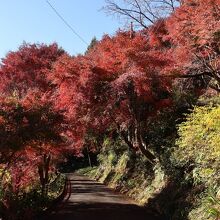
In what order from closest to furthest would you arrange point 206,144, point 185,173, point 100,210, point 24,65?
point 206,144
point 185,173
point 100,210
point 24,65

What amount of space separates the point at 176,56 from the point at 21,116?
6.96 m

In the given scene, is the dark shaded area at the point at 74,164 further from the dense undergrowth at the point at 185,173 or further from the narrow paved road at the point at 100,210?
the narrow paved road at the point at 100,210

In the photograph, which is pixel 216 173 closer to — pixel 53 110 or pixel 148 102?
pixel 53 110

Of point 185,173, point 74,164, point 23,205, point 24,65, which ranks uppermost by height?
point 24,65

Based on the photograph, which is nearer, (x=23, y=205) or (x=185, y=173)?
(x=23, y=205)

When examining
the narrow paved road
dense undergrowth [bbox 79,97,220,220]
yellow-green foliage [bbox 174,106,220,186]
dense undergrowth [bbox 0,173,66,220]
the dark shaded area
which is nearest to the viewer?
yellow-green foliage [bbox 174,106,220,186]

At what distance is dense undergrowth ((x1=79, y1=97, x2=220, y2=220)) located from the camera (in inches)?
448

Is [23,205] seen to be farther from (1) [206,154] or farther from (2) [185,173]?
(1) [206,154]

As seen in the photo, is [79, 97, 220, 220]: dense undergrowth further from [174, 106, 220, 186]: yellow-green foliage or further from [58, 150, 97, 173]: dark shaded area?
[58, 150, 97, 173]: dark shaded area

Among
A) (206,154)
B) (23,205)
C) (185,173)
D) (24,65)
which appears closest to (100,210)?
(23,205)

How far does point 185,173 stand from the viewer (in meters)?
15.2

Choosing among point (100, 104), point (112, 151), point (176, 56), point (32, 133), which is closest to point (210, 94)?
point (176, 56)

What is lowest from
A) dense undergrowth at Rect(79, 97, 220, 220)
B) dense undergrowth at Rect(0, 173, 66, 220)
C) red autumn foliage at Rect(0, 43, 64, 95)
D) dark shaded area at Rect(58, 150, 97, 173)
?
dense undergrowth at Rect(79, 97, 220, 220)

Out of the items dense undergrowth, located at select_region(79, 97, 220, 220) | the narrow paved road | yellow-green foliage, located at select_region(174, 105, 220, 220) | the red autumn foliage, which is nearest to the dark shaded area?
the red autumn foliage
